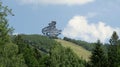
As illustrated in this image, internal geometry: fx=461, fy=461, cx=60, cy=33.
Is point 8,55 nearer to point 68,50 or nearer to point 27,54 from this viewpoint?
point 68,50

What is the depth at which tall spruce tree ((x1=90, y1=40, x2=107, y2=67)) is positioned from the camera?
80562 mm

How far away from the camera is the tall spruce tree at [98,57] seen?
3172 inches

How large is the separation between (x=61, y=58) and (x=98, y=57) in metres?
10.4

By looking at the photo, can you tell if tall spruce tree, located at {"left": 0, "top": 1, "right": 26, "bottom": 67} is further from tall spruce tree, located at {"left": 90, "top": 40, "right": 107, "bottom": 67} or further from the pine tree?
tall spruce tree, located at {"left": 90, "top": 40, "right": 107, "bottom": 67}

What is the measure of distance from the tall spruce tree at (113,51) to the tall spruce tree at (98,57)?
Result: 7.96ft

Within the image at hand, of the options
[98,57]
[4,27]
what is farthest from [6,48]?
[98,57]

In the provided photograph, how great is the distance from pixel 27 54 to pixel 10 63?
5019 centimetres

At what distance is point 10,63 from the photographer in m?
55.2

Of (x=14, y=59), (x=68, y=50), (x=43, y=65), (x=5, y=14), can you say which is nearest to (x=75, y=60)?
(x=68, y=50)

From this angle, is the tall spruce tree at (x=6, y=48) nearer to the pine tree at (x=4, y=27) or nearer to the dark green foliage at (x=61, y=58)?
the pine tree at (x=4, y=27)

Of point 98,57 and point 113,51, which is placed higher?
point 113,51

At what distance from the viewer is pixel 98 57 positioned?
81.1m

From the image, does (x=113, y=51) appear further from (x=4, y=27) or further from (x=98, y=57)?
(x=4, y=27)

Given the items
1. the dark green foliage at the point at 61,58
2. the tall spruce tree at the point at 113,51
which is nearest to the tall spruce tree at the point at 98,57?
the tall spruce tree at the point at 113,51
